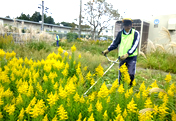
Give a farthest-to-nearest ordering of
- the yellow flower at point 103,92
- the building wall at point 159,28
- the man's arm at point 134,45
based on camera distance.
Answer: the building wall at point 159,28
the man's arm at point 134,45
the yellow flower at point 103,92

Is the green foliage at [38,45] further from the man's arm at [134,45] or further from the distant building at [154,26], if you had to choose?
the distant building at [154,26]

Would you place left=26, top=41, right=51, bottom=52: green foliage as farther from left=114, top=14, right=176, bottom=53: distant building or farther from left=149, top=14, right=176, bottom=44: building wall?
left=149, top=14, right=176, bottom=44: building wall

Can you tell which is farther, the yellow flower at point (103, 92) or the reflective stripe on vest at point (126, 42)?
the reflective stripe on vest at point (126, 42)

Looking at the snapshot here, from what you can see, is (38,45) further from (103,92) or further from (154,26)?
(154,26)

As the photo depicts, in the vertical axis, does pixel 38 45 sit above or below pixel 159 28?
below

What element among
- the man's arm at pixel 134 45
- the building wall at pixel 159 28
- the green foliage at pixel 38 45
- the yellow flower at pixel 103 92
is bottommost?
the yellow flower at pixel 103 92

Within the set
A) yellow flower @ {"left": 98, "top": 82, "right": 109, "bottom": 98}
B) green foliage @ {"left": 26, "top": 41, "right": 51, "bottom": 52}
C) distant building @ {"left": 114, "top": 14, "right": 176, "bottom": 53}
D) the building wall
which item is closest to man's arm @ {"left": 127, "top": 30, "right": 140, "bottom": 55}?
yellow flower @ {"left": 98, "top": 82, "right": 109, "bottom": 98}

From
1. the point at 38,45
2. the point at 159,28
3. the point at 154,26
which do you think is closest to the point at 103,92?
the point at 38,45

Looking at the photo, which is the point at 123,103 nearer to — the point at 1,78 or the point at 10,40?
the point at 1,78

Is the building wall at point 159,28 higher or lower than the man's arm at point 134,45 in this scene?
higher

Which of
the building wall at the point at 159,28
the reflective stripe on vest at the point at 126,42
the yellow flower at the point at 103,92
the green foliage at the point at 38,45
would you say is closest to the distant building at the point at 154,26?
the building wall at the point at 159,28

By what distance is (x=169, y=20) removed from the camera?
9500 millimetres

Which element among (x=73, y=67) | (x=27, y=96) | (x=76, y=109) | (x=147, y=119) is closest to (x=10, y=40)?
(x=73, y=67)

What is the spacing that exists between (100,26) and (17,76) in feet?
63.2
